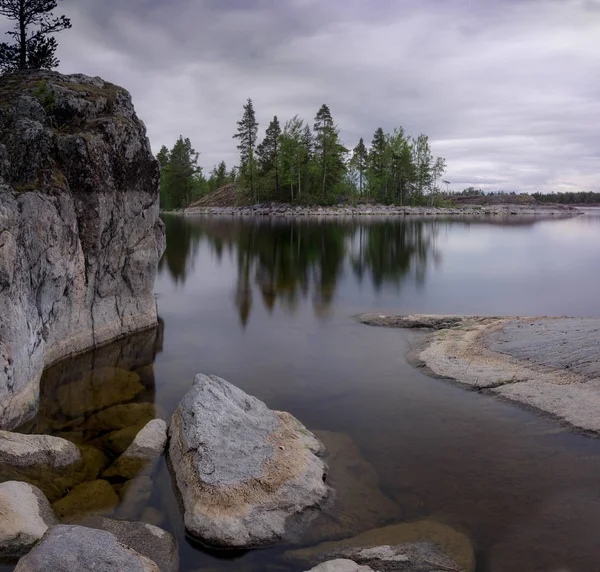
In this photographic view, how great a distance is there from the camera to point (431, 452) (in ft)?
38.5

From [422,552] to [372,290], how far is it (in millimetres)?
23811

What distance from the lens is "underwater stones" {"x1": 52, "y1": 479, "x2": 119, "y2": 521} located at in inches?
364

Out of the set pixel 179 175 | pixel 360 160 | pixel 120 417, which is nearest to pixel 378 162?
pixel 360 160

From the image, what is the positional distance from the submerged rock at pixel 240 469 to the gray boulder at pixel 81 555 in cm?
157

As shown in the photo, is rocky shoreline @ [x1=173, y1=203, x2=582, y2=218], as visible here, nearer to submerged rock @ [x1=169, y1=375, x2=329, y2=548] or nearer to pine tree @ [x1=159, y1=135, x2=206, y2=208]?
pine tree @ [x1=159, y1=135, x2=206, y2=208]

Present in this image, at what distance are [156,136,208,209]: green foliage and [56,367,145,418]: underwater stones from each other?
124 metres

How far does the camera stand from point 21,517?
8.23 metres

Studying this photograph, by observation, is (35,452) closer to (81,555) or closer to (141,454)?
(141,454)

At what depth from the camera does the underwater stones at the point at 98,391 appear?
1457cm

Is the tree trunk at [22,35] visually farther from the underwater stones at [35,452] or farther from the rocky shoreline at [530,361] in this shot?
the rocky shoreline at [530,361]

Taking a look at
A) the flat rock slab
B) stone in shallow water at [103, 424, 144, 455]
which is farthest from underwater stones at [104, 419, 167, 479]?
the flat rock slab

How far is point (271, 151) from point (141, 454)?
389 ft

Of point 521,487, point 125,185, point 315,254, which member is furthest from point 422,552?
point 315,254

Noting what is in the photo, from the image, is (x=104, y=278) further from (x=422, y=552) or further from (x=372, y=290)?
(x=372, y=290)
